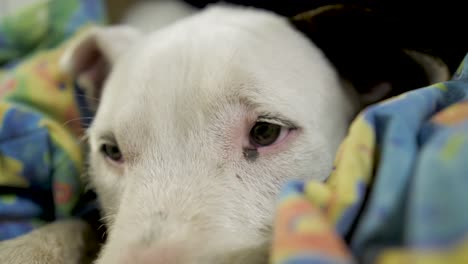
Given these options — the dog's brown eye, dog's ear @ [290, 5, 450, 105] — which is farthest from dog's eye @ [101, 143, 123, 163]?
dog's ear @ [290, 5, 450, 105]

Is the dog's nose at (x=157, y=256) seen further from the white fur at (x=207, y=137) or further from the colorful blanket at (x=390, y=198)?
the colorful blanket at (x=390, y=198)

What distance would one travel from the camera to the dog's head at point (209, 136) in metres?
0.85

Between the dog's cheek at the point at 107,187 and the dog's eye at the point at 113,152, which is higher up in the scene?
the dog's eye at the point at 113,152

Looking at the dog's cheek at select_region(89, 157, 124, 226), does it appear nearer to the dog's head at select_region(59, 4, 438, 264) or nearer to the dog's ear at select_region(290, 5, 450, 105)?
the dog's head at select_region(59, 4, 438, 264)

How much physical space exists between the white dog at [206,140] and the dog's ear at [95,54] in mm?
244

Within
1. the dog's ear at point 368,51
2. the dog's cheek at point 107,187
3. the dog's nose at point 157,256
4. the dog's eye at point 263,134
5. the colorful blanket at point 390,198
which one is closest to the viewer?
the colorful blanket at point 390,198

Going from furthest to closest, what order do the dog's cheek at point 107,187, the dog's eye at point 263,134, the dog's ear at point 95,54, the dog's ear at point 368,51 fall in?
the dog's ear at point 95,54, the dog's ear at point 368,51, the dog's cheek at point 107,187, the dog's eye at point 263,134

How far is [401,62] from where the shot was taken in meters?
1.31

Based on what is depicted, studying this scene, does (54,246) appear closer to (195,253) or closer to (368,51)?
(195,253)

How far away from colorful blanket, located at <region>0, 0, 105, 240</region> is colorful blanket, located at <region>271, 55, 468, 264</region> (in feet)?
2.94

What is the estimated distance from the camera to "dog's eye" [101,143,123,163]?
1.19m

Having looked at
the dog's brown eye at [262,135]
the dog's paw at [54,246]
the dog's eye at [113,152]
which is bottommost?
the dog's paw at [54,246]

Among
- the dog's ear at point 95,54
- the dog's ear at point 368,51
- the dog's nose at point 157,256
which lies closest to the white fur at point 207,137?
the dog's nose at point 157,256

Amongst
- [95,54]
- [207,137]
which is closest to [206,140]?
[207,137]
